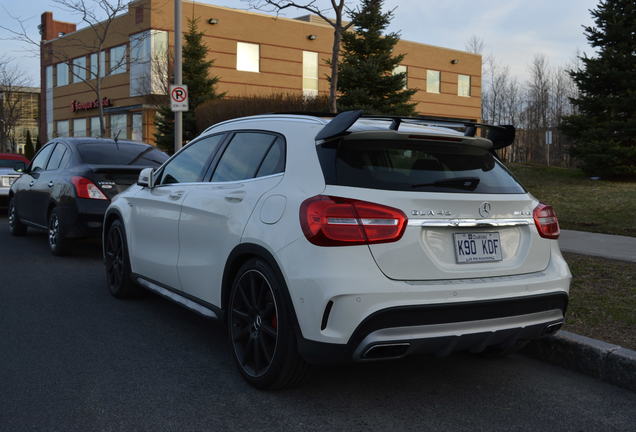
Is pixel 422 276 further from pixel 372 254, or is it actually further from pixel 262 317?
pixel 262 317

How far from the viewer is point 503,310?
3.69m

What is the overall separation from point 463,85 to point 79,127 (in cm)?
2830

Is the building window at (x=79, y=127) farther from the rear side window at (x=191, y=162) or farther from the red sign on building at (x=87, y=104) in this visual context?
the rear side window at (x=191, y=162)

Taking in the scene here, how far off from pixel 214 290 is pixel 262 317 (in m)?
0.65

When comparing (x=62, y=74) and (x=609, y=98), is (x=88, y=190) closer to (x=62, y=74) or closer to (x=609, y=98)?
(x=609, y=98)

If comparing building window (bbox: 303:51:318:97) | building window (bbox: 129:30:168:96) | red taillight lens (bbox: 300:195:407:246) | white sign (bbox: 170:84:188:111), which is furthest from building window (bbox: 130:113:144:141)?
red taillight lens (bbox: 300:195:407:246)

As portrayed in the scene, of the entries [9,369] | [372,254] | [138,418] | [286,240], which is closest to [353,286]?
[372,254]

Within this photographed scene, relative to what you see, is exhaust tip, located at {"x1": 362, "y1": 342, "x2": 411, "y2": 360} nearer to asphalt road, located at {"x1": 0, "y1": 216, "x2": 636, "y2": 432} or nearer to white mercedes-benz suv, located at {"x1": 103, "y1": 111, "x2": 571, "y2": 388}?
white mercedes-benz suv, located at {"x1": 103, "y1": 111, "x2": 571, "y2": 388}

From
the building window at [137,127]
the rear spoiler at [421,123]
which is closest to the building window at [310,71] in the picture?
the building window at [137,127]

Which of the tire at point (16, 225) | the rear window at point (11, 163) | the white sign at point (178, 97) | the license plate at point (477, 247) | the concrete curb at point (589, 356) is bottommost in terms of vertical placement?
the concrete curb at point (589, 356)

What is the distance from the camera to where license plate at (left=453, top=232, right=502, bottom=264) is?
3.63 m

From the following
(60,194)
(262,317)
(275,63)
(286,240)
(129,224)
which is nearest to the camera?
(286,240)

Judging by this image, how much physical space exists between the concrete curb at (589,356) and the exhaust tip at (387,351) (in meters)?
1.64

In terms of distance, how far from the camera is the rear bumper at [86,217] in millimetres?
8742
